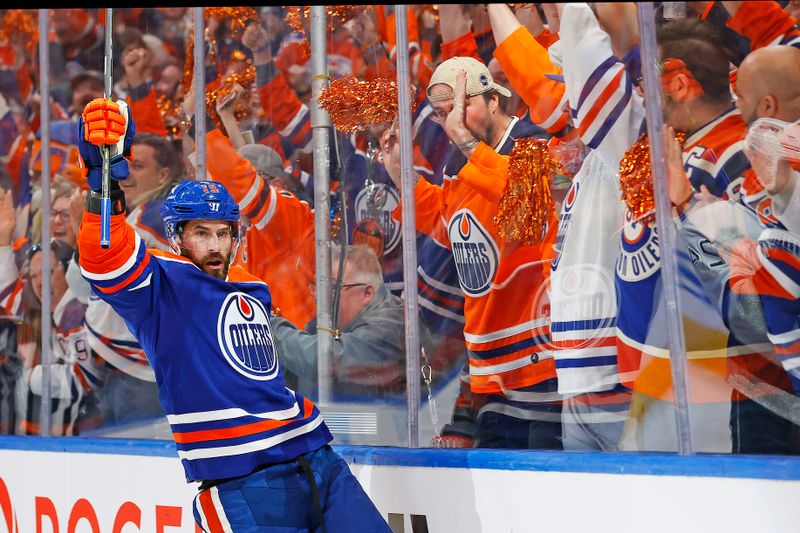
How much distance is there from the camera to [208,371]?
2.34m

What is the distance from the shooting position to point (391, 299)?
288 cm

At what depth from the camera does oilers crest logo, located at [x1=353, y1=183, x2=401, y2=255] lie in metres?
2.88

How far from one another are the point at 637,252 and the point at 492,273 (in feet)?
1.36

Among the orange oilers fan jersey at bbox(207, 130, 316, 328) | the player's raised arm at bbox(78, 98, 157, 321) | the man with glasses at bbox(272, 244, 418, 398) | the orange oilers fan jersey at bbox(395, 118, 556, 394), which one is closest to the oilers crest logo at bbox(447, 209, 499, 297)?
the orange oilers fan jersey at bbox(395, 118, 556, 394)

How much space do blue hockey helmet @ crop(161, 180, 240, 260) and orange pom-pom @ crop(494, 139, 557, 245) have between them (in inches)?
27.8

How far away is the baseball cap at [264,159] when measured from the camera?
3.14 metres

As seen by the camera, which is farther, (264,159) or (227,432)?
(264,159)

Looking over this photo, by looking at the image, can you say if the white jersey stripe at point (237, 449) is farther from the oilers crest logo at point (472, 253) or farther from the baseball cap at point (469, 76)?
the baseball cap at point (469, 76)

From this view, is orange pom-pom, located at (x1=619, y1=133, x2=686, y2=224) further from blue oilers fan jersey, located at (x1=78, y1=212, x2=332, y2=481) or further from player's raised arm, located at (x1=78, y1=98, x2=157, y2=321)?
player's raised arm, located at (x1=78, y1=98, x2=157, y2=321)

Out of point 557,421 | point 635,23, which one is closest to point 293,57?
point 635,23

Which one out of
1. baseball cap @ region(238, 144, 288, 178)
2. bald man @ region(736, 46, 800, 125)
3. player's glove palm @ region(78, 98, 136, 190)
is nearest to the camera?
player's glove palm @ region(78, 98, 136, 190)

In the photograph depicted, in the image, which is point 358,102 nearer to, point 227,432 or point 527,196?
point 527,196

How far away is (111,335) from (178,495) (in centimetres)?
76

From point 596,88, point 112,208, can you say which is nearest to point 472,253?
point 596,88
